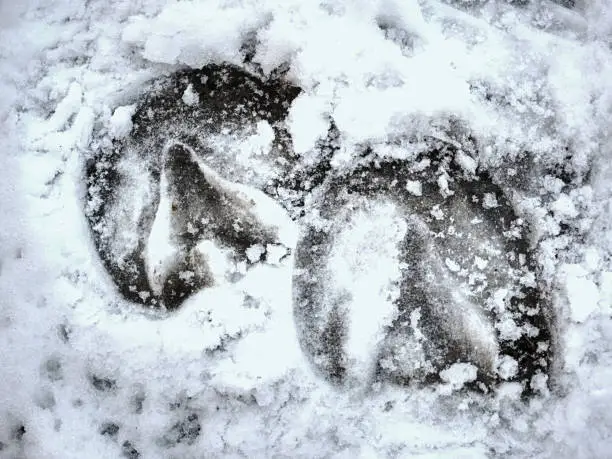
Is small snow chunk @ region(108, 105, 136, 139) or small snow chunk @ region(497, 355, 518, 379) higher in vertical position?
small snow chunk @ region(108, 105, 136, 139)

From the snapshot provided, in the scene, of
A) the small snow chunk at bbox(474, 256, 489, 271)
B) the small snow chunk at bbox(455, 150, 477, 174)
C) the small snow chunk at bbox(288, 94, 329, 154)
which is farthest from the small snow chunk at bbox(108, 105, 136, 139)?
the small snow chunk at bbox(474, 256, 489, 271)

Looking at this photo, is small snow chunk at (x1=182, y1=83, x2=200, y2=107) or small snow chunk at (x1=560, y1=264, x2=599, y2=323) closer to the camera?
small snow chunk at (x1=560, y1=264, x2=599, y2=323)

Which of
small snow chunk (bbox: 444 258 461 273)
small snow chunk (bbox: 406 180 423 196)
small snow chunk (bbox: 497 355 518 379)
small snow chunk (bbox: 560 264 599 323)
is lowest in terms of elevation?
small snow chunk (bbox: 497 355 518 379)

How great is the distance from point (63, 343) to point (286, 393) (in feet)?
1.90

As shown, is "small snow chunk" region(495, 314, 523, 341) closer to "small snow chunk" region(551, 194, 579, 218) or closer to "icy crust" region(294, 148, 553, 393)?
"icy crust" region(294, 148, 553, 393)

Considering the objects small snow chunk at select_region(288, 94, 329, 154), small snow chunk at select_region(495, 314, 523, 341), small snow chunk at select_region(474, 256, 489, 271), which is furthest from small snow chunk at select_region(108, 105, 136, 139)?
small snow chunk at select_region(495, 314, 523, 341)

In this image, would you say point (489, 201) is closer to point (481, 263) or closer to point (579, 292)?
point (481, 263)

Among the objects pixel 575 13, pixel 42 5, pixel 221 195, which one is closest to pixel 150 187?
pixel 221 195

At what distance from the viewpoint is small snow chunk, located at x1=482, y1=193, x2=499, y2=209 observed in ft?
4.23

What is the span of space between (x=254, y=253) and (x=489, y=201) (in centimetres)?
63

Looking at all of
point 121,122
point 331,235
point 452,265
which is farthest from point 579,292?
point 121,122

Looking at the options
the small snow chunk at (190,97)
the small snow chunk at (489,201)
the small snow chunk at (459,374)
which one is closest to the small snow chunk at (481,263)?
the small snow chunk at (489,201)

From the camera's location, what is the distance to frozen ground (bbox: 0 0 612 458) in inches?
48.4

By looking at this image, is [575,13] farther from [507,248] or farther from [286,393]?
[286,393]
